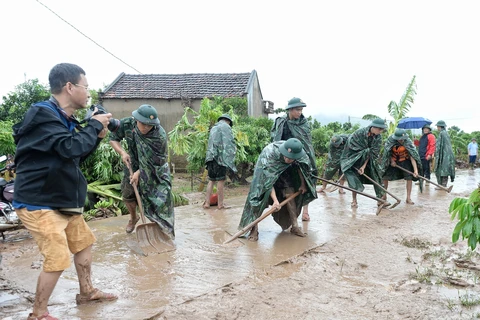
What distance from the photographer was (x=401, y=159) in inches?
324

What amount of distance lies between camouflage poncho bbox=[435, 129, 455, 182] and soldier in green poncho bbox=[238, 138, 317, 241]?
6.45 meters

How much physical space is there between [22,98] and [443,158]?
15177mm

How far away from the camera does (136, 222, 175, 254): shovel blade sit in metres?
4.62

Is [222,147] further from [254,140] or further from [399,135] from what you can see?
[254,140]

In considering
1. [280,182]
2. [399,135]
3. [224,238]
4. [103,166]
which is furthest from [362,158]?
[103,166]

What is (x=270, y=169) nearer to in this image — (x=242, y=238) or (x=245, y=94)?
(x=242, y=238)

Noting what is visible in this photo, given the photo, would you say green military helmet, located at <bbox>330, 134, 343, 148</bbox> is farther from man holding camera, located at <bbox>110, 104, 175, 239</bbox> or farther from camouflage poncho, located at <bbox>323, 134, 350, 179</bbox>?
man holding camera, located at <bbox>110, 104, 175, 239</bbox>

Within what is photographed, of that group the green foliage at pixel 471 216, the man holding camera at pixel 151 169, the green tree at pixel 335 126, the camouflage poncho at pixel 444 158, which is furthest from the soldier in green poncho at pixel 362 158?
the green tree at pixel 335 126

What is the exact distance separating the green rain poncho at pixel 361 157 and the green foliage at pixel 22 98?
1290 centimetres

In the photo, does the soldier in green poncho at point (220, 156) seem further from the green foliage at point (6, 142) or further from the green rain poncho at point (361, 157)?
the green foliage at point (6, 142)

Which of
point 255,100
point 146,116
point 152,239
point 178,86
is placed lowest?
point 152,239

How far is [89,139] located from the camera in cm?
277

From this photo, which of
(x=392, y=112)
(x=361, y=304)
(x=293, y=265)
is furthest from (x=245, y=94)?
(x=361, y=304)

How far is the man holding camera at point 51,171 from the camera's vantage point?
2684 millimetres
